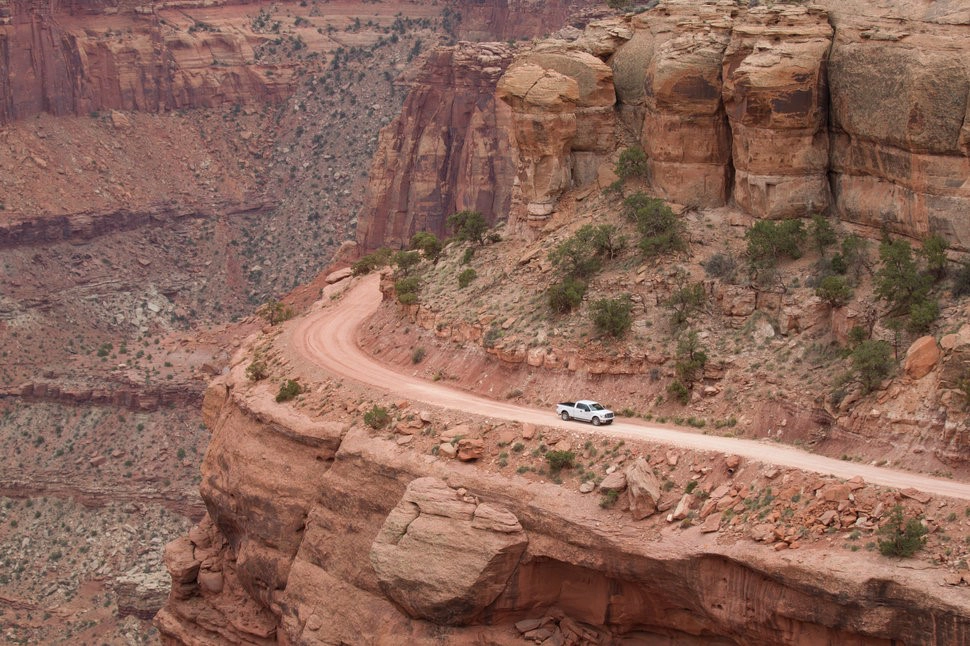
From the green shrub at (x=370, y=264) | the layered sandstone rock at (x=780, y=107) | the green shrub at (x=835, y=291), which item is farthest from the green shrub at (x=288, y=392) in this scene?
the green shrub at (x=370, y=264)

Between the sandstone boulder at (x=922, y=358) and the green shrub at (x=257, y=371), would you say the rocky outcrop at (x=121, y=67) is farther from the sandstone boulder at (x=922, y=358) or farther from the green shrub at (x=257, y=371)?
the sandstone boulder at (x=922, y=358)

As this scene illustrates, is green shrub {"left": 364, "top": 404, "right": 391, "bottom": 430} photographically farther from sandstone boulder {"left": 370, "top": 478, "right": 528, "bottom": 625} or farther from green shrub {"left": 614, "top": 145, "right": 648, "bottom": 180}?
green shrub {"left": 614, "top": 145, "right": 648, "bottom": 180}

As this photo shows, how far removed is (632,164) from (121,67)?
98.1 m

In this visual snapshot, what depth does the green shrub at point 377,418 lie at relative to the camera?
197 feet

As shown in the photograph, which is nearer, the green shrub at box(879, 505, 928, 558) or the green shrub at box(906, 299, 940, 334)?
the green shrub at box(879, 505, 928, 558)

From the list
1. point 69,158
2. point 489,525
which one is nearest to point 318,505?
point 489,525

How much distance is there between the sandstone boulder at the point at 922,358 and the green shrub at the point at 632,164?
674 inches

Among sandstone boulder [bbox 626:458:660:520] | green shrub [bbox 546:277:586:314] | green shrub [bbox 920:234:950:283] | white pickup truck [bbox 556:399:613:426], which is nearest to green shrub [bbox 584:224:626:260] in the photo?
green shrub [bbox 546:277:586:314]

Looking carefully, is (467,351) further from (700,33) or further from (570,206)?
(700,33)

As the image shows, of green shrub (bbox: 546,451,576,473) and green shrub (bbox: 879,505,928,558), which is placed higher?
green shrub (bbox: 879,505,928,558)

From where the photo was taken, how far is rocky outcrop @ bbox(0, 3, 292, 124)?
14438 centimetres

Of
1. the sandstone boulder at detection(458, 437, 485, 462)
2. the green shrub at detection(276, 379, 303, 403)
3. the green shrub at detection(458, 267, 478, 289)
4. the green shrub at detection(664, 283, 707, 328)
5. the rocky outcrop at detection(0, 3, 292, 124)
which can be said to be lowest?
the rocky outcrop at detection(0, 3, 292, 124)

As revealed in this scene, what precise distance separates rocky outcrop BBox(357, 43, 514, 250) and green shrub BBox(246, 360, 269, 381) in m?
47.6

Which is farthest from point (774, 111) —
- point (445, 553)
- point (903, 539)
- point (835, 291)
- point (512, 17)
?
point (512, 17)
